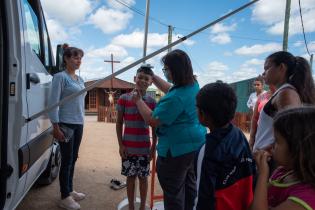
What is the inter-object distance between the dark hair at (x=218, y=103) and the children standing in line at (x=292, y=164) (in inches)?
10.6

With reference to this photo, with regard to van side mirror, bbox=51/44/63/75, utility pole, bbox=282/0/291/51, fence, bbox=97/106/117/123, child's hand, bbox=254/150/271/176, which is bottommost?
fence, bbox=97/106/117/123

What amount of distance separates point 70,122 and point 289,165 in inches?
99.4

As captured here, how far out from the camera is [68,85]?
10.9ft

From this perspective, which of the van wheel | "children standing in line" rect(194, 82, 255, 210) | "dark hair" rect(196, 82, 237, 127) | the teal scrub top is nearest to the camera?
"children standing in line" rect(194, 82, 255, 210)

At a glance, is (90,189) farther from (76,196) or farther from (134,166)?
(134,166)

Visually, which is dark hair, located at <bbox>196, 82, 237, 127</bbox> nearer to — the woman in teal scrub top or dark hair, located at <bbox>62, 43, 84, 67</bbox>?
the woman in teal scrub top

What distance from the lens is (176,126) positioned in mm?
2562

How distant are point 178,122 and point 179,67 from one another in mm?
437

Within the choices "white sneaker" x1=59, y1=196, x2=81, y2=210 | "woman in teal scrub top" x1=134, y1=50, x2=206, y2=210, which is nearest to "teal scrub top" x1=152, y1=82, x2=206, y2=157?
"woman in teal scrub top" x1=134, y1=50, x2=206, y2=210

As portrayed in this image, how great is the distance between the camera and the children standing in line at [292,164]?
50.8 inches

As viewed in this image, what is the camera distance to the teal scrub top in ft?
8.06

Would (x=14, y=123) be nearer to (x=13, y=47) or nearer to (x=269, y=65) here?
(x=13, y=47)

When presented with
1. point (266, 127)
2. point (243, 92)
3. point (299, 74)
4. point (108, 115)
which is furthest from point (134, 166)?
point (243, 92)

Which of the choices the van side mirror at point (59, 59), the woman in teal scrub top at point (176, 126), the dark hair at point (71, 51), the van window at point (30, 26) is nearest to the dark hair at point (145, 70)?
the woman in teal scrub top at point (176, 126)
